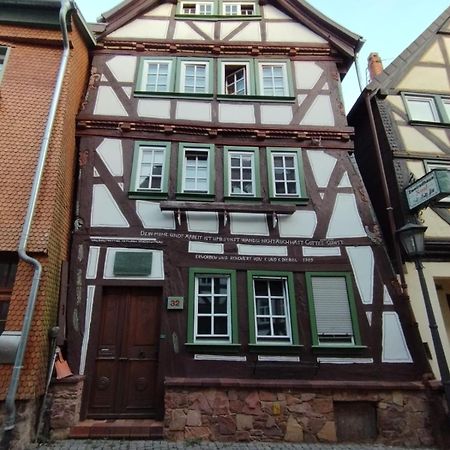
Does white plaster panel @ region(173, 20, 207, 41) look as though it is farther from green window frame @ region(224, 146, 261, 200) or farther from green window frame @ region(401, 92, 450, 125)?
green window frame @ region(401, 92, 450, 125)

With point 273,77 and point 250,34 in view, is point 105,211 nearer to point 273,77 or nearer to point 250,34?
point 273,77

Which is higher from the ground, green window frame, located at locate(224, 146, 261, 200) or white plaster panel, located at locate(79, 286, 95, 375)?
green window frame, located at locate(224, 146, 261, 200)

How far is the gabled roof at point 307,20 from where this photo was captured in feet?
30.8

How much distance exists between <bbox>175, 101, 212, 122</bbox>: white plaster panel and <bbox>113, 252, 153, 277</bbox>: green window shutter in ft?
11.2

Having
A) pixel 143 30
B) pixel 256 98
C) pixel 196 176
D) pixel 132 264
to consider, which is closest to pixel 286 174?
pixel 196 176

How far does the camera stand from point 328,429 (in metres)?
5.86

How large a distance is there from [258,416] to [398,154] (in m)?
6.38

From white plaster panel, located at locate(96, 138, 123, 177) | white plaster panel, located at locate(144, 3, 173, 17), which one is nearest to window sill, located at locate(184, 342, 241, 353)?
white plaster panel, located at locate(96, 138, 123, 177)

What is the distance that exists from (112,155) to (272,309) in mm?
4715

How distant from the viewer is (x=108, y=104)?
8.41 meters

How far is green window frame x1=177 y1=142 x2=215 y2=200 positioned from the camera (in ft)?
24.9

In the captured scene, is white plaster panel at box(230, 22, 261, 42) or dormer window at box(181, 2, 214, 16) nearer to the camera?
white plaster panel at box(230, 22, 261, 42)

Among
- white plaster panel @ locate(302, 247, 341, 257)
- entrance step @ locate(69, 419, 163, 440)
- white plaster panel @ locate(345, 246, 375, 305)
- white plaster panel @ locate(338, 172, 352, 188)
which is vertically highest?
white plaster panel @ locate(338, 172, 352, 188)

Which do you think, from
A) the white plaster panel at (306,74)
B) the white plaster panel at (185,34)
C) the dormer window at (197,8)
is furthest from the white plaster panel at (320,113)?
the dormer window at (197,8)
